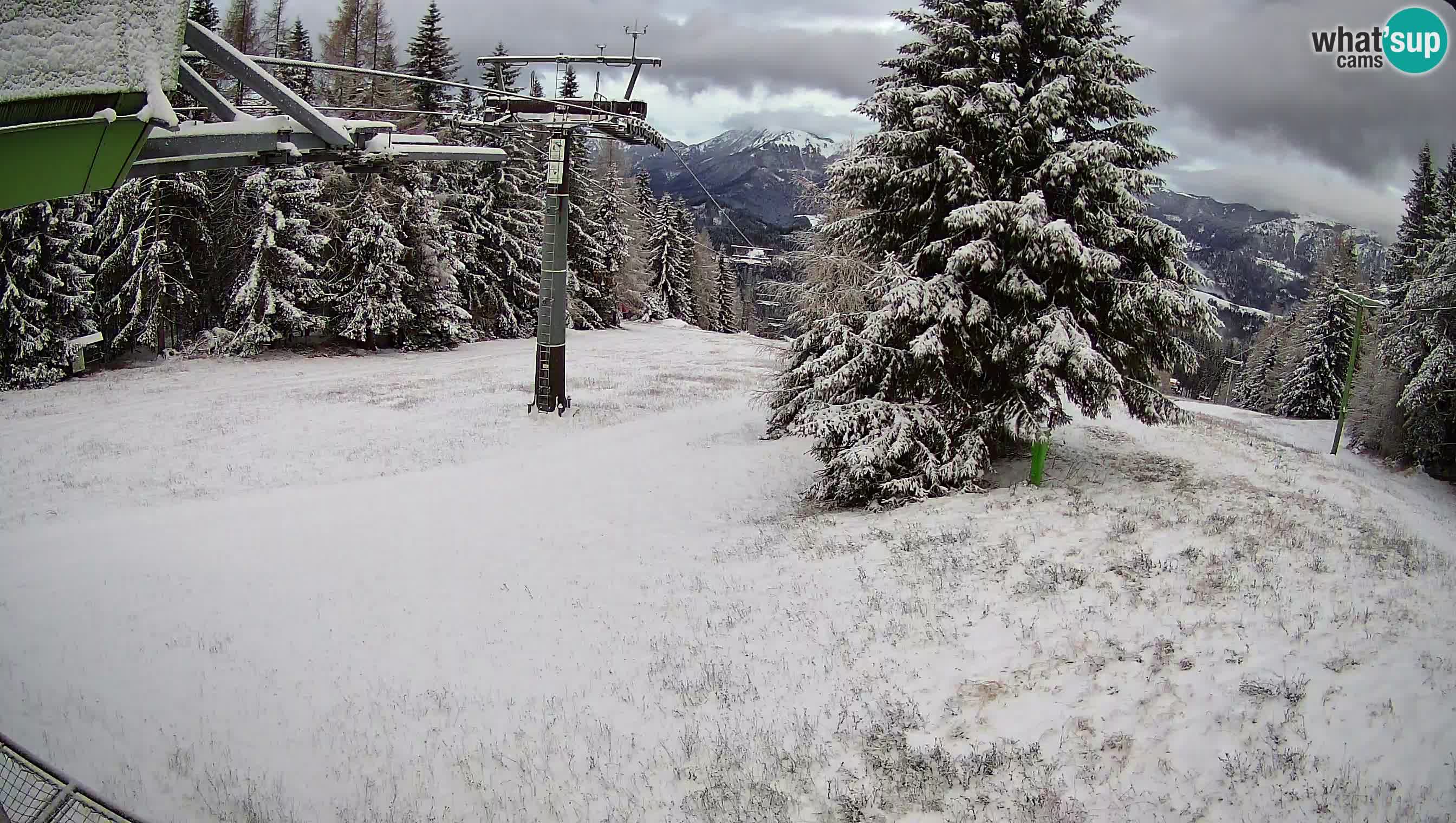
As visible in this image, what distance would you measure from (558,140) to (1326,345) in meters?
47.8

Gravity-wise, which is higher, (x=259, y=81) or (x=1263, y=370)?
(x=259, y=81)

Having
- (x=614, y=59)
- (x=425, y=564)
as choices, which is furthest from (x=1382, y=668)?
(x=614, y=59)

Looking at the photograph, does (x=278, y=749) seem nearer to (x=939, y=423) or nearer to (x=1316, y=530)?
(x=939, y=423)

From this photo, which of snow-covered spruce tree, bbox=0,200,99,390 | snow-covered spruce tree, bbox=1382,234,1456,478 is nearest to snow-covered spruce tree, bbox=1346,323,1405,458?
snow-covered spruce tree, bbox=1382,234,1456,478

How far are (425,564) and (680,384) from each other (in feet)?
60.8

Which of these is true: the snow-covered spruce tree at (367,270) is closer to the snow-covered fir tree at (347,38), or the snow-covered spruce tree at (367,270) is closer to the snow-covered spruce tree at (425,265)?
the snow-covered spruce tree at (425,265)

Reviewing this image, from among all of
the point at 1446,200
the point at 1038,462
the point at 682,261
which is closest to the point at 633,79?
the point at 1038,462

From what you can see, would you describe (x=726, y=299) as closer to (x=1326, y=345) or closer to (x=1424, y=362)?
(x=1326, y=345)

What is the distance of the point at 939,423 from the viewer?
1259 cm

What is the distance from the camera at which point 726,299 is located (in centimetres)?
8888

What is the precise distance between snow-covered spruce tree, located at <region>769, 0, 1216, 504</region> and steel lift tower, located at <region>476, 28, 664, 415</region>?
32.3 ft

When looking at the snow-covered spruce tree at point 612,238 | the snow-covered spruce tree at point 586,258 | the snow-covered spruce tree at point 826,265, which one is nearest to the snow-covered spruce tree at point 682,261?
the snow-covered spruce tree at point 612,238

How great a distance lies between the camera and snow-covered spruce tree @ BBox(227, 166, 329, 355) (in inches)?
1278

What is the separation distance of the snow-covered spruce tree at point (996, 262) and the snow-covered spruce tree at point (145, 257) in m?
30.9
